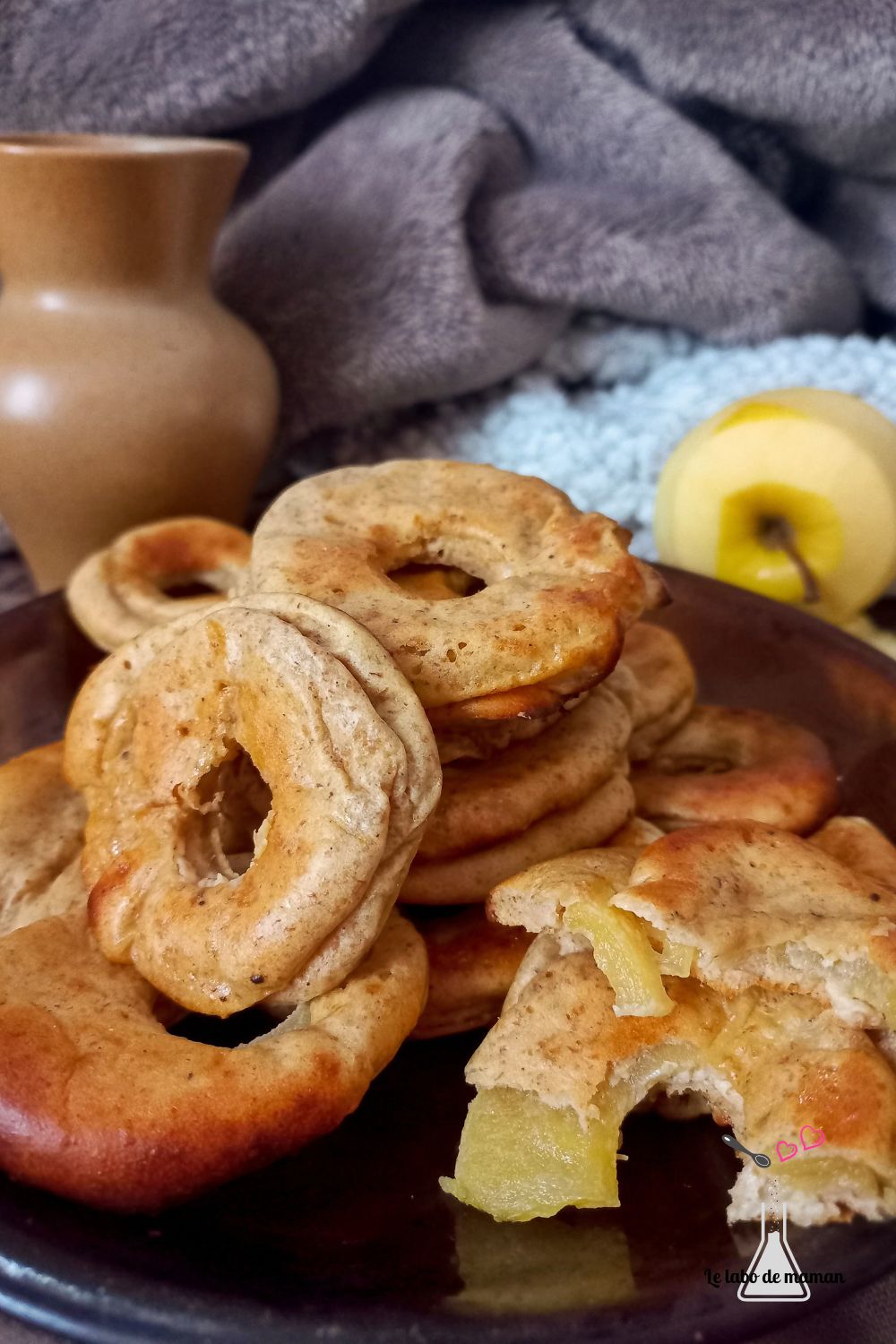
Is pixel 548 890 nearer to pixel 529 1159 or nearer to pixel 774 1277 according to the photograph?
pixel 529 1159

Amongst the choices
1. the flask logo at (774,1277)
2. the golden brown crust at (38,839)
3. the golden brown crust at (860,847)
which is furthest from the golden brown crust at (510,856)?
the flask logo at (774,1277)

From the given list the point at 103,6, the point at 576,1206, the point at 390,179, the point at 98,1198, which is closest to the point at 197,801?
the point at 98,1198

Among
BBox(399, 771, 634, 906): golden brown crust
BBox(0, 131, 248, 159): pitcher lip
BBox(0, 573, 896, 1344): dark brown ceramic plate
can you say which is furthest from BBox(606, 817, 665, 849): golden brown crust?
BBox(0, 131, 248, 159): pitcher lip

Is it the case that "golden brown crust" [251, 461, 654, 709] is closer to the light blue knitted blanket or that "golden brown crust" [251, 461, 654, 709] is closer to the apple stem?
the apple stem

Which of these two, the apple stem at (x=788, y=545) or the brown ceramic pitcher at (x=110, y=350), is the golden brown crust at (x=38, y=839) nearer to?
the brown ceramic pitcher at (x=110, y=350)

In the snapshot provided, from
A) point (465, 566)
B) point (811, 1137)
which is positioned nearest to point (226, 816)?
point (465, 566)

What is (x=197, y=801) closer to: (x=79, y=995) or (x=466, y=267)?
(x=79, y=995)
